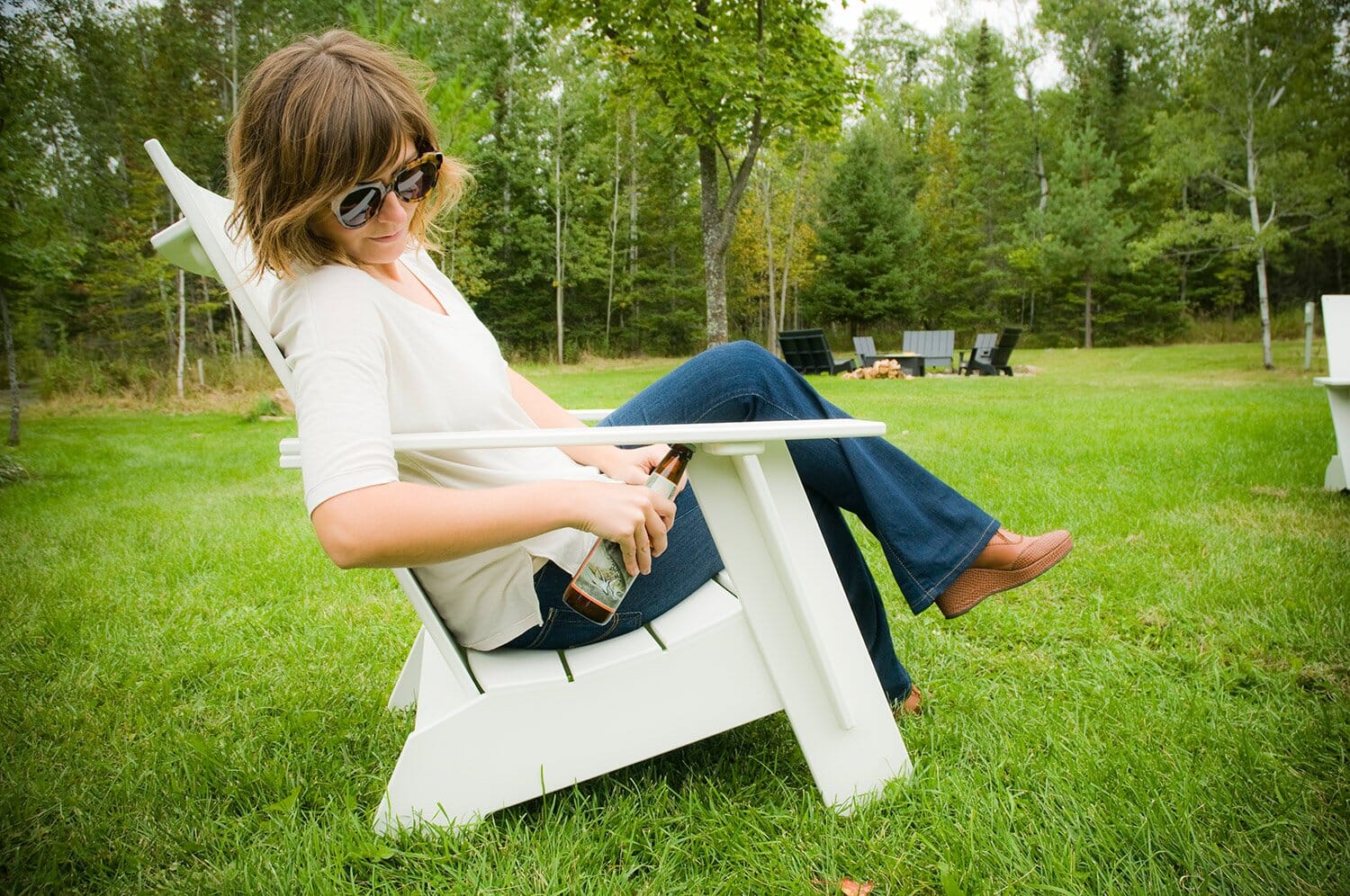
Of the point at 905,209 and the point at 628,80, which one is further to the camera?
the point at 905,209

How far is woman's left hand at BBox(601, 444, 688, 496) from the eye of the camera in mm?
1584

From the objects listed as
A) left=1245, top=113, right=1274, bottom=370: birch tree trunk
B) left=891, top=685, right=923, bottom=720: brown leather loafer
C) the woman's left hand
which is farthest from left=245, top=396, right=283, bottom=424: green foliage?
left=1245, top=113, right=1274, bottom=370: birch tree trunk

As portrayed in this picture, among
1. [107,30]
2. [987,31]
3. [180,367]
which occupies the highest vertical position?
[987,31]

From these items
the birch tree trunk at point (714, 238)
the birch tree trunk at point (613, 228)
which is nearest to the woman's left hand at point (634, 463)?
the birch tree trunk at point (714, 238)

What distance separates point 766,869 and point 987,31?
1332 inches

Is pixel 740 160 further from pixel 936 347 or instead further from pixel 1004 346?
pixel 1004 346

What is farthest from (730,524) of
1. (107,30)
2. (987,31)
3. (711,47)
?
(987,31)

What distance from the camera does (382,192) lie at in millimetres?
1235

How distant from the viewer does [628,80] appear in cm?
1250

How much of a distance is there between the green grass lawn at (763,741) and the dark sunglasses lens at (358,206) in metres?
1.05

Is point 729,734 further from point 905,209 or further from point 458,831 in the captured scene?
point 905,209

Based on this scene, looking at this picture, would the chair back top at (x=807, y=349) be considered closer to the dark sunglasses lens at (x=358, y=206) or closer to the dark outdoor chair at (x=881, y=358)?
the dark outdoor chair at (x=881, y=358)

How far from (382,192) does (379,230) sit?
8 cm

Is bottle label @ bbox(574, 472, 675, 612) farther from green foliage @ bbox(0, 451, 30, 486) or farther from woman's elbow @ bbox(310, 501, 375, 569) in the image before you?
green foliage @ bbox(0, 451, 30, 486)
